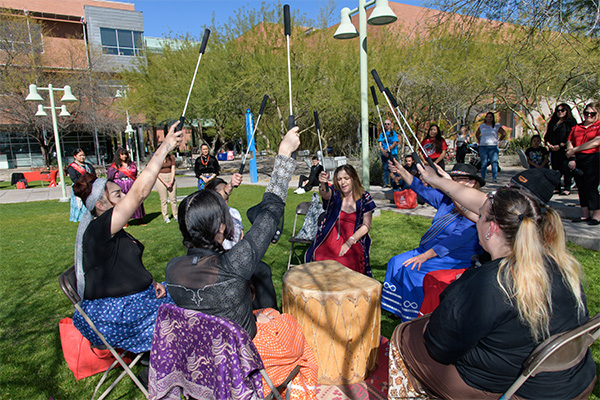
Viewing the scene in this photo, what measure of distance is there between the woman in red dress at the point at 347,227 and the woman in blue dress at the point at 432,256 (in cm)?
46

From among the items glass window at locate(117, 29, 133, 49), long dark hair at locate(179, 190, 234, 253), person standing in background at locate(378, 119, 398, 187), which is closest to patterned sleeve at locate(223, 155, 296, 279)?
long dark hair at locate(179, 190, 234, 253)

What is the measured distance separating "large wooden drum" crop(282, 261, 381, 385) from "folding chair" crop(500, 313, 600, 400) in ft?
3.89

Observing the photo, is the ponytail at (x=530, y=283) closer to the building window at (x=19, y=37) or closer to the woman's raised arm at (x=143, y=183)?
the woman's raised arm at (x=143, y=183)

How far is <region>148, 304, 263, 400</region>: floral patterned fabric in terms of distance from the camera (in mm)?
1791

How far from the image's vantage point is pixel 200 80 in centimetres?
1888

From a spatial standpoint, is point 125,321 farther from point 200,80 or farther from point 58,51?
point 58,51

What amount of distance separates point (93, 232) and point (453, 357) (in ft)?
6.86

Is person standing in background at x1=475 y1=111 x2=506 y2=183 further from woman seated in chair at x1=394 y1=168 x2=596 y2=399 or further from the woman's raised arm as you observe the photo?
the woman's raised arm

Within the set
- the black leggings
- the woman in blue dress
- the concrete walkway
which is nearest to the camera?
the woman in blue dress

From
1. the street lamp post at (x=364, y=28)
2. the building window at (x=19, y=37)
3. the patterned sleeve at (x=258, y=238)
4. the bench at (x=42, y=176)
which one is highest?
the building window at (x=19, y=37)

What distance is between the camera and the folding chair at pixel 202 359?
5.88ft

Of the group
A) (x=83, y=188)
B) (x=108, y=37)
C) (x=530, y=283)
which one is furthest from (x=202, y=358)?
(x=108, y=37)

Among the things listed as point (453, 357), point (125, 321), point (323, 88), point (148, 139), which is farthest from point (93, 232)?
point (148, 139)

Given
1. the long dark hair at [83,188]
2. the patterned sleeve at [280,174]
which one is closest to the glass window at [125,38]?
the long dark hair at [83,188]
